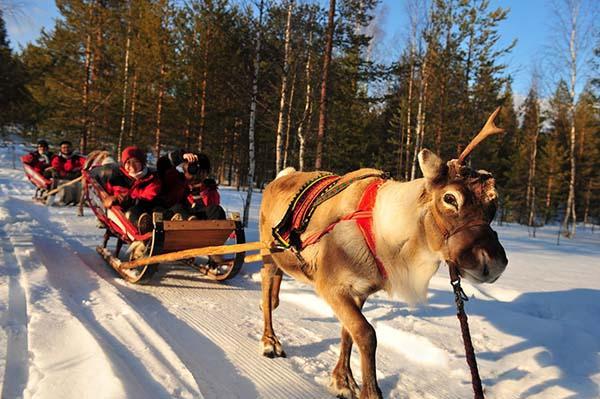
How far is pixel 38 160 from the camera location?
43.3ft

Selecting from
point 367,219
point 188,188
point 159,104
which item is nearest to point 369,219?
point 367,219

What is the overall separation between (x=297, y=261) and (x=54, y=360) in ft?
5.94

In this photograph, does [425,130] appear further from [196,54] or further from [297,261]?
[297,261]

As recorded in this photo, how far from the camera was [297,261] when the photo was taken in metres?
3.20

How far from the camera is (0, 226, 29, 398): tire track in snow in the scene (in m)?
2.42

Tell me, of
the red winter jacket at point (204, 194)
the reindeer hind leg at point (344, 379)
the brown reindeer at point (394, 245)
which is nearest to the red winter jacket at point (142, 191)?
the red winter jacket at point (204, 194)

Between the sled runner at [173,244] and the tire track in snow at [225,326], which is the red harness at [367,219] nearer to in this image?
the tire track in snow at [225,326]

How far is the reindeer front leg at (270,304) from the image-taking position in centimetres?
341

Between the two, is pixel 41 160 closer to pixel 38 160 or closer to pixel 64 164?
pixel 38 160

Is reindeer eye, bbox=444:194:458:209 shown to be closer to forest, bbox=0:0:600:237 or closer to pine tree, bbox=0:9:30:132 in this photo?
forest, bbox=0:0:600:237

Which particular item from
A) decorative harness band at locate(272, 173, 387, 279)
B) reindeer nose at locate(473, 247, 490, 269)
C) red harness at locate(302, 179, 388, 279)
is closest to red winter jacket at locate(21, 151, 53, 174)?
decorative harness band at locate(272, 173, 387, 279)

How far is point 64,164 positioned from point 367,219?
42.5 feet

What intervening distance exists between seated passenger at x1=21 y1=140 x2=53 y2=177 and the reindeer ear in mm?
13413

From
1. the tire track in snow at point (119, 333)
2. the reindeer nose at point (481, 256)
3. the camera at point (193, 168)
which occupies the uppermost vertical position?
the camera at point (193, 168)
